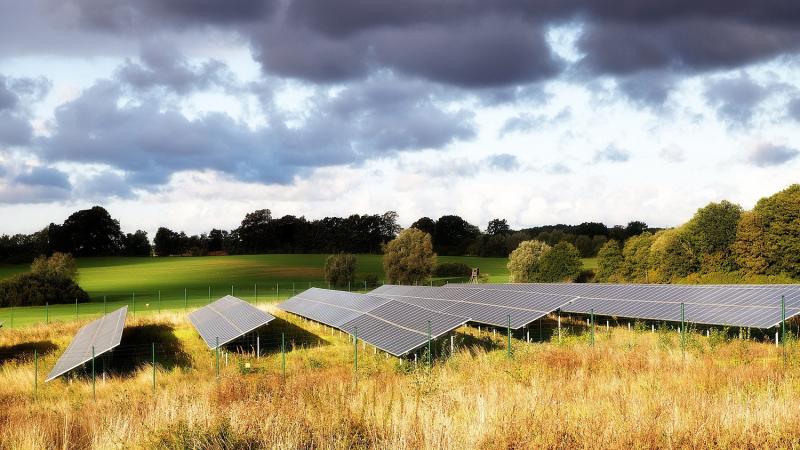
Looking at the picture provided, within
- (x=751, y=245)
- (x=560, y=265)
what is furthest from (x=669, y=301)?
(x=560, y=265)

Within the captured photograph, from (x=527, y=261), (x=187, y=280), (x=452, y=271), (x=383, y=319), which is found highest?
(x=527, y=261)

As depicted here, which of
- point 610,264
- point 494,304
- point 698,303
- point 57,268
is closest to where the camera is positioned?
point 698,303

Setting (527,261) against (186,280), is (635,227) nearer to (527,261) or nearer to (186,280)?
(527,261)

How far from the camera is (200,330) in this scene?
1179 inches

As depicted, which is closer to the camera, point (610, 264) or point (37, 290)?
point (37, 290)

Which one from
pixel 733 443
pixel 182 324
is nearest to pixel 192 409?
pixel 733 443

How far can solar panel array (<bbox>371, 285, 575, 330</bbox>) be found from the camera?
25.9 meters

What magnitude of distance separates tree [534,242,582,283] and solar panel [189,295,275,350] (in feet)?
115

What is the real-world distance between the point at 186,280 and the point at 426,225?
219ft

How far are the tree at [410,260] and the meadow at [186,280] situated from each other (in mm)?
3928

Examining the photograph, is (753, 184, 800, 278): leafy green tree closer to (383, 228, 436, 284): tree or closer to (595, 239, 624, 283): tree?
(595, 239, 624, 283): tree

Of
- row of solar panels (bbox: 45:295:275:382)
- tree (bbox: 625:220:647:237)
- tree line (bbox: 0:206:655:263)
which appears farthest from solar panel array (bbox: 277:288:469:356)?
tree (bbox: 625:220:647:237)

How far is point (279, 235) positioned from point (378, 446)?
443ft

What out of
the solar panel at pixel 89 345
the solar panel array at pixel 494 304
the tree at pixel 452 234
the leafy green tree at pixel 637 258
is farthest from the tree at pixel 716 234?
the tree at pixel 452 234
